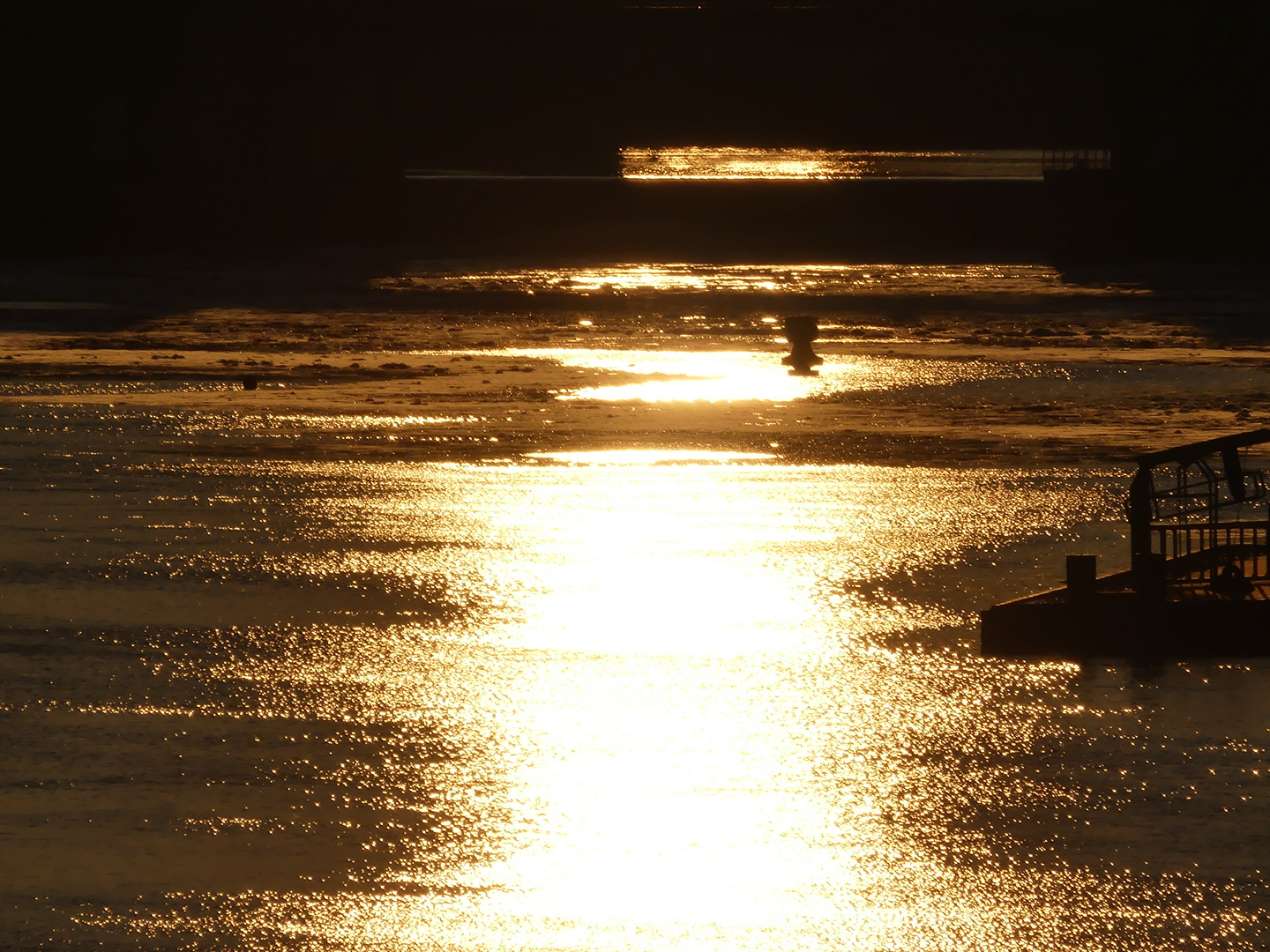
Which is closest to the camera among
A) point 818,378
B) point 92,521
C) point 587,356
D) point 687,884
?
point 687,884

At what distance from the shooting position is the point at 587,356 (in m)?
26.2

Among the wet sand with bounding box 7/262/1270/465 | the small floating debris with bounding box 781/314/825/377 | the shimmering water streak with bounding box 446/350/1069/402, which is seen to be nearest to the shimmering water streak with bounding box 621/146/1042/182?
the wet sand with bounding box 7/262/1270/465

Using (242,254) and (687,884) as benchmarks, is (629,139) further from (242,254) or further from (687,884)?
(687,884)

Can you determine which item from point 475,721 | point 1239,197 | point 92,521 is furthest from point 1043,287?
point 475,721

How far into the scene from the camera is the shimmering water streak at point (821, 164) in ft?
231

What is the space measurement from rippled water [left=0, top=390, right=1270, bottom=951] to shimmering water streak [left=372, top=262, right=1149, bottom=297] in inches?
811

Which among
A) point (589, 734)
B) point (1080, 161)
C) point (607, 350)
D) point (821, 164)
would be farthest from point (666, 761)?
point (821, 164)

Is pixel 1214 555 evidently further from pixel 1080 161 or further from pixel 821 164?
pixel 821 164

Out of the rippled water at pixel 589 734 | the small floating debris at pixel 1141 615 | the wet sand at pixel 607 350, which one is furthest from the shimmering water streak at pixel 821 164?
the small floating debris at pixel 1141 615

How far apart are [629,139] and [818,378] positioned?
67513 mm

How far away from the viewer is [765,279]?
39.3 m

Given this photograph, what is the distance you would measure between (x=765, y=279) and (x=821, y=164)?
4335cm

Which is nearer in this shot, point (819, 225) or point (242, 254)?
point (242, 254)

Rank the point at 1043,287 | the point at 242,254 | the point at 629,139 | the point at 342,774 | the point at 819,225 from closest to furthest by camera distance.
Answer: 1. the point at 342,774
2. the point at 1043,287
3. the point at 242,254
4. the point at 819,225
5. the point at 629,139
